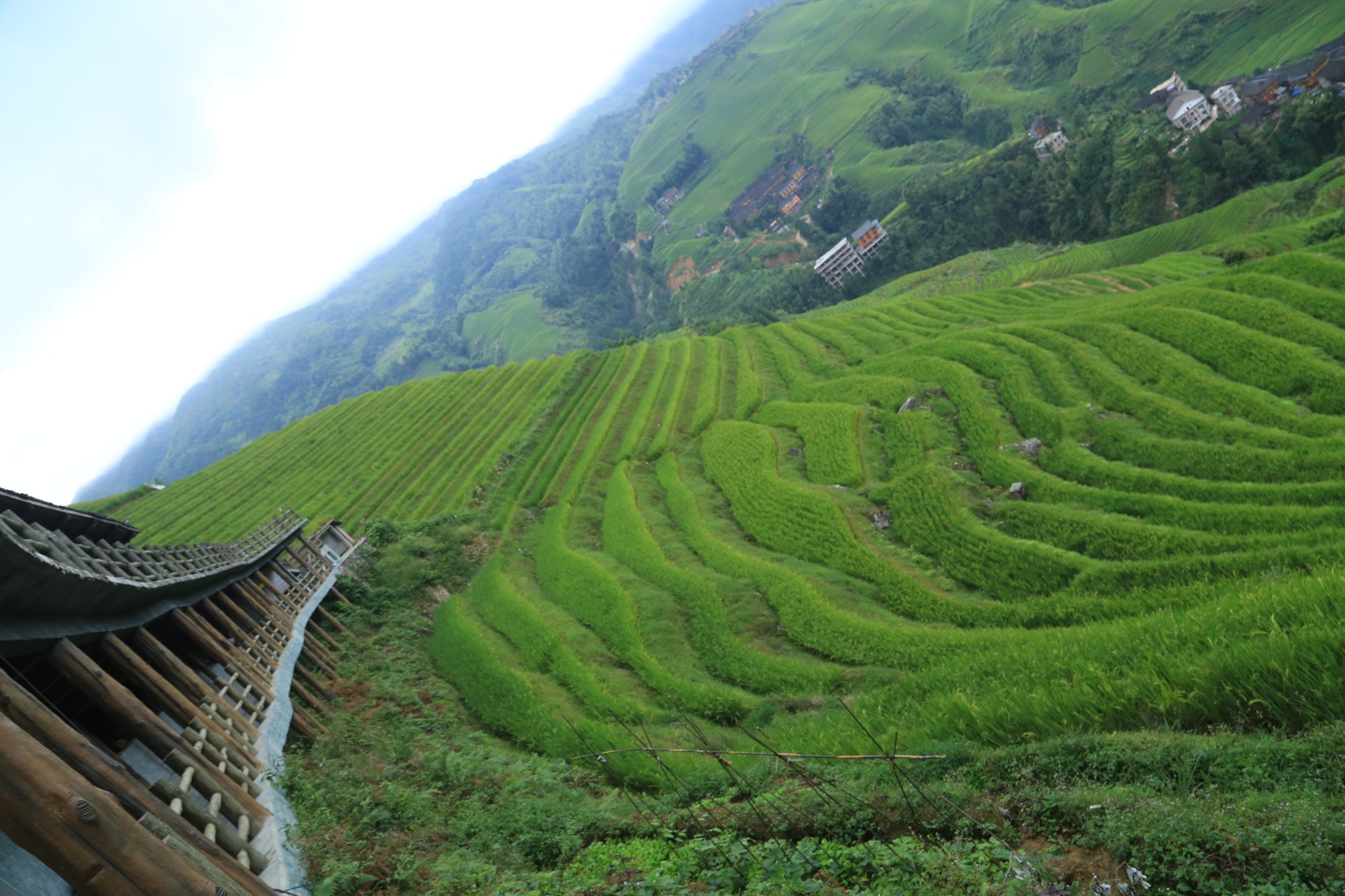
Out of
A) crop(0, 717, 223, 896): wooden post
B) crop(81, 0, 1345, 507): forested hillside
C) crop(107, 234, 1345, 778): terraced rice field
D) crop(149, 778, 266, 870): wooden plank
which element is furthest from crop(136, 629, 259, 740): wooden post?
crop(81, 0, 1345, 507): forested hillside

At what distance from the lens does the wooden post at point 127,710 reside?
→ 29.0 feet

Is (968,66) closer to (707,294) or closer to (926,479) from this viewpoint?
(707,294)

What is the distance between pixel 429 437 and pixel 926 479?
1458 inches

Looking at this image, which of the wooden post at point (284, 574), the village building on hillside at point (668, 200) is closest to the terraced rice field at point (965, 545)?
the wooden post at point (284, 574)

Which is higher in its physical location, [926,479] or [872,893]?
[872,893]

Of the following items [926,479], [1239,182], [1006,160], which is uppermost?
[926,479]

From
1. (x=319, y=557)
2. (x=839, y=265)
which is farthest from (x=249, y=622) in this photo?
(x=839, y=265)

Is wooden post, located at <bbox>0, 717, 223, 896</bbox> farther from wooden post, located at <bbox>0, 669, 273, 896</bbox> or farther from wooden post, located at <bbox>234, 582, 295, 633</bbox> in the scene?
wooden post, located at <bbox>234, 582, 295, 633</bbox>

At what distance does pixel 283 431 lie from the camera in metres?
61.9

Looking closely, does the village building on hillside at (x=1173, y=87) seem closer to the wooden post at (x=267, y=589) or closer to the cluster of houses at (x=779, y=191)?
the cluster of houses at (x=779, y=191)

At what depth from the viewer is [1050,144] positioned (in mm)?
87188

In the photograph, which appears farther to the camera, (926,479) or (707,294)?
(707,294)

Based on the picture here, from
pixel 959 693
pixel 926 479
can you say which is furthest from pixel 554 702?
pixel 926 479

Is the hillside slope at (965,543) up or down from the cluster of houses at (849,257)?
up
